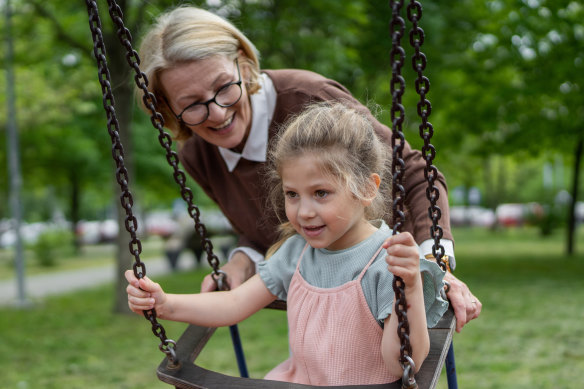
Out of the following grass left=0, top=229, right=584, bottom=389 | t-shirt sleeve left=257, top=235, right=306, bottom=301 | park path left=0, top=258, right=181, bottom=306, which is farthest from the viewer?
park path left=0, top=258, right=181, bottom=306

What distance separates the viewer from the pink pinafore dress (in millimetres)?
1752

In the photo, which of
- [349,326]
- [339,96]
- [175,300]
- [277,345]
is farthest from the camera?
[277,345]

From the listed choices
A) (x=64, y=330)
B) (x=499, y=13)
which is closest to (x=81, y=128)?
(x=64, y=330)

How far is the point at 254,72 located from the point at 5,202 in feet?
106

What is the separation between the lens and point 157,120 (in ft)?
6.39

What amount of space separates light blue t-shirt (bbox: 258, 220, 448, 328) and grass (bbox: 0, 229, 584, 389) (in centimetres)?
339

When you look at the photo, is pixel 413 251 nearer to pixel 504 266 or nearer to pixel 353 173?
pixel 353 173

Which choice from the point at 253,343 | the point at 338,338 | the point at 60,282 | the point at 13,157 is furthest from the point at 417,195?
the point at 60,282

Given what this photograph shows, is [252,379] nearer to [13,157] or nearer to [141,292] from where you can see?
[141,292]

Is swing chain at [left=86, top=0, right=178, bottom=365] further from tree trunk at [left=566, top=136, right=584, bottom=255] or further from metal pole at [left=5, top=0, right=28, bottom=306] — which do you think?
tree trunk at [left=566, top=136, right=584, bottom=255]

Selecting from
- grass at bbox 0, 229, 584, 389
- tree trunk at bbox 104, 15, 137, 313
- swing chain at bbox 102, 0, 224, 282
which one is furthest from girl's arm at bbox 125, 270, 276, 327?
tree trunk at bbox 104, 15, 137, 313

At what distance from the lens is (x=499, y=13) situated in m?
10.8

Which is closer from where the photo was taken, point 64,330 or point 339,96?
A: point 339,96

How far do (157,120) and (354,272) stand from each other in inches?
28.4
